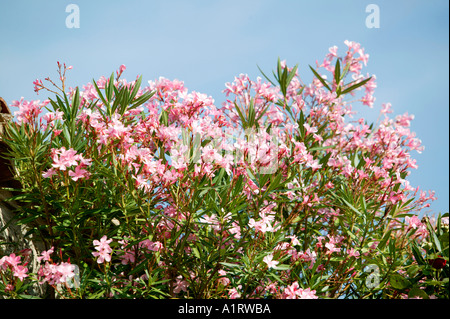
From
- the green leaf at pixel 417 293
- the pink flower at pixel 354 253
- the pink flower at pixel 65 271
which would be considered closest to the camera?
the pink flower at pixel 65 271

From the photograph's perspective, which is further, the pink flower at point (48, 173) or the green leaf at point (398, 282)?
the green leaf at point (398, 282)

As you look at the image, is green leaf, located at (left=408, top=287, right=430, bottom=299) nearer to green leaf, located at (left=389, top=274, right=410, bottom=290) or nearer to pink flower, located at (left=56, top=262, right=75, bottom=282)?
green leaf, located at (left=389, top=274, right=410, bottom=290)

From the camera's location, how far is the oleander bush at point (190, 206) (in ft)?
7.45

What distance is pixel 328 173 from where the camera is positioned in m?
2.86

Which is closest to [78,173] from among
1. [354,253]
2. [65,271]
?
[65,271]

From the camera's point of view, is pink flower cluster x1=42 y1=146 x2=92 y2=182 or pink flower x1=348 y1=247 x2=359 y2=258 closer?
pink flower cluster x1=42 y1=146 x2=92 y2=182

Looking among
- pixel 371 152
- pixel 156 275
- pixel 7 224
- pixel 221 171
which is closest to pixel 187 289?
pixel 156 275

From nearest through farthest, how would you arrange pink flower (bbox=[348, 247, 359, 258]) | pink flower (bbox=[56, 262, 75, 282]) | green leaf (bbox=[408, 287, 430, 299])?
pink flower (bbox=[56, 262, 75, 282]) → green leaf (bbox=[408, 287, 430, 299]) → pink flower (bbox=[348, 247, 359, 258])

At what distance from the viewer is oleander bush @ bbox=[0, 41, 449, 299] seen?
7.45 ft

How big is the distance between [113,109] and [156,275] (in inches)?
35.9

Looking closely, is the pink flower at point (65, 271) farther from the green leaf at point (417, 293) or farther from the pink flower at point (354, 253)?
the green leaf at point (417, 293)

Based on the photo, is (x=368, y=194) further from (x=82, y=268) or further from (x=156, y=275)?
(x=82, y=268)
